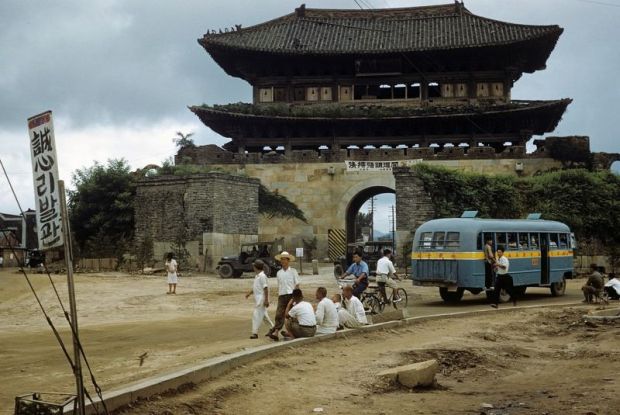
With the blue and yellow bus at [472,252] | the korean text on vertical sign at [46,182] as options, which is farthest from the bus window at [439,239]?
the korean text on vertical sign at [46,182]

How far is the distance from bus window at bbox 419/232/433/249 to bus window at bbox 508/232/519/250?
83.4 inches

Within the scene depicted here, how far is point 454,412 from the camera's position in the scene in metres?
7.64

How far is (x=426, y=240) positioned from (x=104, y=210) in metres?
17.3

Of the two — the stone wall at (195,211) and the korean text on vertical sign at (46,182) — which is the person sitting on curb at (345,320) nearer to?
the korean text on vertical sign at (46,182)

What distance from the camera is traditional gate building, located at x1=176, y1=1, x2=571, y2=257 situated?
33.2m

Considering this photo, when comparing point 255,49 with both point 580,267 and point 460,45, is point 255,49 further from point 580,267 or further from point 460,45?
point 580,267

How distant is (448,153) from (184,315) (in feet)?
63.9

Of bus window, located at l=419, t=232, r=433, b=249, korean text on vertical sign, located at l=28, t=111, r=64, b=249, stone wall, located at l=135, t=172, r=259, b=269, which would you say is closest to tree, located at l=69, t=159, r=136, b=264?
stone wall, located at l=135, t=172, r=259, b=269

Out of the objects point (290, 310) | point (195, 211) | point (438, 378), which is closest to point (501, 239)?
point (290, 310)

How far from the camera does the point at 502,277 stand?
17.8 m

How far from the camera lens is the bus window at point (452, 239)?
18.0 meters

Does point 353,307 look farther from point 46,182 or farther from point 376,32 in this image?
point 376,32

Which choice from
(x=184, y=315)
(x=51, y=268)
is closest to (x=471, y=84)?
(x=51, y=268)

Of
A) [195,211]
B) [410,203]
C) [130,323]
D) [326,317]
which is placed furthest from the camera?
[195,211]
